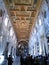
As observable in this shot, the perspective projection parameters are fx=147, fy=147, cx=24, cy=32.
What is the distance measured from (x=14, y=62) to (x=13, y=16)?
40.9ft

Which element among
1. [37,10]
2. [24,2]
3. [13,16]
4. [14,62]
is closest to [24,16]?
[13,16]

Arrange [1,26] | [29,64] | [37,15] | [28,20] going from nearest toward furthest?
[29,64] < [1,26] < [37,15] < [28,20]

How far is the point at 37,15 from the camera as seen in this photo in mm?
16203

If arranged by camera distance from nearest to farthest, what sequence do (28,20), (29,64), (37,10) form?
(29,64)
(37,10)
(28,20)

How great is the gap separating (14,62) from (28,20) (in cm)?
1388

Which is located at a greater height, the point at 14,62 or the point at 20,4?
the point at 20,4

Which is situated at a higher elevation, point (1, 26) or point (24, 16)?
point (24, 16)

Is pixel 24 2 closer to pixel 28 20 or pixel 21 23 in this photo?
pixel 28 20

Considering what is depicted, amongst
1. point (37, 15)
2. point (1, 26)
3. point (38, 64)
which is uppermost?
point (37, 15)

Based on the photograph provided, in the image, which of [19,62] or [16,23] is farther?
[16,23]

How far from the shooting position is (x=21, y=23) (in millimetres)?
19953

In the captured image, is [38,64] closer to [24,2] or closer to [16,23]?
[24,2]

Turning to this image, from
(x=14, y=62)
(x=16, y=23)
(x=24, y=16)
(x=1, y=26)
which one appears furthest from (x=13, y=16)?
(x=14, y=62)

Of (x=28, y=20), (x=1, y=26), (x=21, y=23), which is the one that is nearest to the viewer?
(x=1, y=26)
